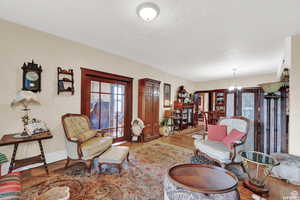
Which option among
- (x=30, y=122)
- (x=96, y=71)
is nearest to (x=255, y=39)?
(x=96, y=71)

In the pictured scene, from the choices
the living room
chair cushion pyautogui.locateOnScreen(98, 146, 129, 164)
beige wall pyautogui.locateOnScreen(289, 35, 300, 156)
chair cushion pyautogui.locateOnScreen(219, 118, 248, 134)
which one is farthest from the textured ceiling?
chair cushion pyautogui.locateOnScreen(98, 146, 129, 164)

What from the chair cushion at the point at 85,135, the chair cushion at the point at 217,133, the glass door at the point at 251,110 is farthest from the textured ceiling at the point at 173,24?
the chair cushion at the point at 85,135

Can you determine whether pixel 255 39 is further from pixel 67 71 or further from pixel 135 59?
pixel 67 71

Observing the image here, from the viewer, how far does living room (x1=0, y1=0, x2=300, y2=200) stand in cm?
185

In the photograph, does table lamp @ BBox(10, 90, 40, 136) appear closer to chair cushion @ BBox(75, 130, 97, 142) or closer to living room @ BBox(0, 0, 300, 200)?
living room @ BBox(0, 0, 300, 200)

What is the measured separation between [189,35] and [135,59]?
1.97 meters

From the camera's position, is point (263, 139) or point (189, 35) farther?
point (263, 139)

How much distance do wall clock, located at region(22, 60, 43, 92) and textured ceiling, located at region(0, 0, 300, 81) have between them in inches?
29.2

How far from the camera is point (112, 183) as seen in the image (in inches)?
78.7

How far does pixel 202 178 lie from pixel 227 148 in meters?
1.55

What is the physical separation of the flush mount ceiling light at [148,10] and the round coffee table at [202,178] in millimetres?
2058

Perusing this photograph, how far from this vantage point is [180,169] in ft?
4.64

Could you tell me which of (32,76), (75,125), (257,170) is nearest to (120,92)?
(75,125)

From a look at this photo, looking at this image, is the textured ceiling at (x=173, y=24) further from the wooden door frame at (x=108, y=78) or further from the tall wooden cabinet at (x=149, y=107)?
the tall wooden cabinet at (x=149, y=107)
